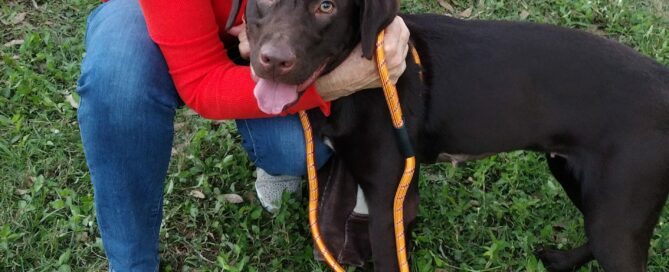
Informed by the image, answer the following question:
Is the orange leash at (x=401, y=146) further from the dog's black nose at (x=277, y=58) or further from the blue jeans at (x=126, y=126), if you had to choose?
the blue jeans at (x=126, y=126)

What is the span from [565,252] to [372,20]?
1.40 metres

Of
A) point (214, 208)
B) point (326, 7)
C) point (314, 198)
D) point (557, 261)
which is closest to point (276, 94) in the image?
point (326, 7)

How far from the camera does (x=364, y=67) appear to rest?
7.93 feet

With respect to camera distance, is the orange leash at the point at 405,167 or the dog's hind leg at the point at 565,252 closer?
the orange leash at the point at 405,167

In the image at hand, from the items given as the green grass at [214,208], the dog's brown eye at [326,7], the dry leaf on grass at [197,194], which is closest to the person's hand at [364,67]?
the dog's brown eye at [326,7]

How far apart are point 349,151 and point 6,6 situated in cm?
273

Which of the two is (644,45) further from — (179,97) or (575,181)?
(179,97)

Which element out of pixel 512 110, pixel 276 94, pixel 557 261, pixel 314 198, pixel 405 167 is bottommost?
pixel 557 261

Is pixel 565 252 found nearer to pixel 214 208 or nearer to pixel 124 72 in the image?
pixel 214 208

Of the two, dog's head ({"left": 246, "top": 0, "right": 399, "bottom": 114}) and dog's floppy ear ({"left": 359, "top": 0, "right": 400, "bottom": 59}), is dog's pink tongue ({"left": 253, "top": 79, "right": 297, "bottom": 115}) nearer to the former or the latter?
dog's head ({"left": 246, "top": 0, "right": 399, "bottom": 114})

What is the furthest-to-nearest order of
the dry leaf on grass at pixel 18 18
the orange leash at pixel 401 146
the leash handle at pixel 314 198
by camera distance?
the dry leaf on grass at pixel 18 18
the leash handle at pixel 314 198
the orange leash at pixel 401 146

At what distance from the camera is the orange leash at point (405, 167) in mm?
2389

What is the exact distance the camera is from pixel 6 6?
14.4ft

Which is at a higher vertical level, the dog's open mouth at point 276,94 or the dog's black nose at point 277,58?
the dog's black nose at point 277,58
